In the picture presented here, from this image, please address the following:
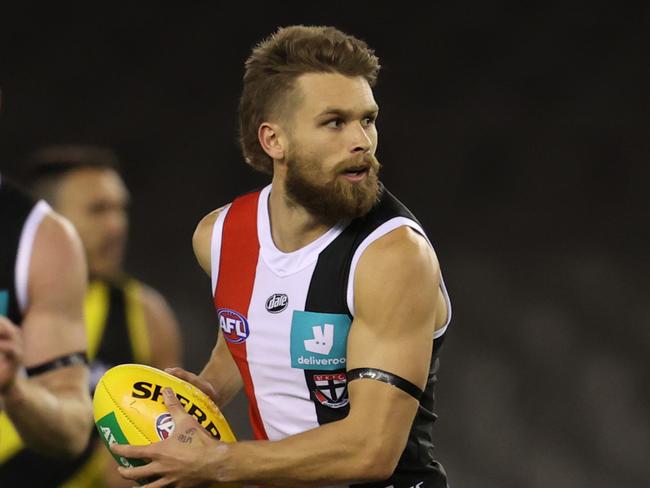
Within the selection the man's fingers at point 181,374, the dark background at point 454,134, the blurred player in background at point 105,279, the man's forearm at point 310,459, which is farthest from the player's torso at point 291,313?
the dark background at point 454,134

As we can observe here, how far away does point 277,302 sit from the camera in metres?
2.36

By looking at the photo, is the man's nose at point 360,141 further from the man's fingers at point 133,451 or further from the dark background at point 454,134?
the dark background at point 454,134

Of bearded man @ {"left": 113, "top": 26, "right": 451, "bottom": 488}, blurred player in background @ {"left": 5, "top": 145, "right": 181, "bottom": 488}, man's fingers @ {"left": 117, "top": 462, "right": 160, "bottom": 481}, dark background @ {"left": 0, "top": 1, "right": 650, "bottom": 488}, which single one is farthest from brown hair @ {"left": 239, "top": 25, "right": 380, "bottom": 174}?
dark background @ {"left": 0, "top": 1, "right": 650, "bottom": 488}

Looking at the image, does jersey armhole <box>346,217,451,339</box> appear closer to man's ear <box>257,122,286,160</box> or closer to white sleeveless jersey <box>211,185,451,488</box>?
white sleeveless jersey <box>211,185,451,488</box>

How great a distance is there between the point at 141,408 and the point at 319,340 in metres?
0.38

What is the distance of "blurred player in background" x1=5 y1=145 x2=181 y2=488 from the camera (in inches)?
156

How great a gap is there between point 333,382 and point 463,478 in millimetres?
3199

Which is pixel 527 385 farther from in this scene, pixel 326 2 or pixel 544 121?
pixel 326 2

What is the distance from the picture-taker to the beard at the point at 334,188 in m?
2.23

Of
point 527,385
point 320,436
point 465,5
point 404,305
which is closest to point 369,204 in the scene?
point 404,305

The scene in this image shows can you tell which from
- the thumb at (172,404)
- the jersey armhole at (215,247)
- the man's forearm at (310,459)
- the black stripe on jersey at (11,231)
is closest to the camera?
the man's forearm at (310,459)

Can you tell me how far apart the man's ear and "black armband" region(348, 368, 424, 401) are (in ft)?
1.71

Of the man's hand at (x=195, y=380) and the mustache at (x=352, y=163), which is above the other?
the mustache at (x=352, y=163)

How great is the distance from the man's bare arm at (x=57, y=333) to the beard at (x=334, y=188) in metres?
0.67
